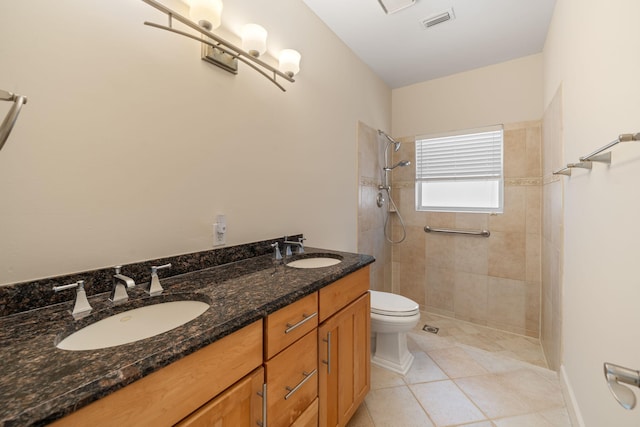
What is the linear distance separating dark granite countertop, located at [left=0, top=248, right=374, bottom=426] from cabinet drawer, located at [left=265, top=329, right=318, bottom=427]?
20cm

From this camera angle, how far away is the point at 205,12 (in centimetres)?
108

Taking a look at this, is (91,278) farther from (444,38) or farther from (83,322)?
(444,38)

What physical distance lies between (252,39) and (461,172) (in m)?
2.31

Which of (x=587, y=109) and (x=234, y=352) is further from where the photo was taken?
(x=587, y=109)

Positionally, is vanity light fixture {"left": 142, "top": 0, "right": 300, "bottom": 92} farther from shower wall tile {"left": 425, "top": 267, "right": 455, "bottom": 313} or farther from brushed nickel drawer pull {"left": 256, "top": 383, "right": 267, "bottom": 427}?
shower wall tile {"left": 425, "top": 267, "right": 455, "bottom": 313}

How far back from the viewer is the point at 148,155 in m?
1.06

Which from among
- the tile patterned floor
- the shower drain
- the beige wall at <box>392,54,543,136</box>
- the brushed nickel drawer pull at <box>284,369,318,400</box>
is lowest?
the tile patterned floor

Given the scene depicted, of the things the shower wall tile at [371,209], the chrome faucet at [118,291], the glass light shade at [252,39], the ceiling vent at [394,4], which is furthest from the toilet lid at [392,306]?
the ceiling vent at [394,4]

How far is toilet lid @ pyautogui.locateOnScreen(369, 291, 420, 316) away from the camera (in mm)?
1846

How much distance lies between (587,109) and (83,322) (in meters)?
2.07

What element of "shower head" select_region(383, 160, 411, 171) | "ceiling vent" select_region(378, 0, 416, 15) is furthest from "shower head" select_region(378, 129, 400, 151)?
"ceiling vent" select_region(378, 0, 416, 15)

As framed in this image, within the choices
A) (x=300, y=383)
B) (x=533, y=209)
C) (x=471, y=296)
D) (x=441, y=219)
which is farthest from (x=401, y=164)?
(x=300, y=383)

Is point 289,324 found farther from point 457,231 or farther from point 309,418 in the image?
point 457,231

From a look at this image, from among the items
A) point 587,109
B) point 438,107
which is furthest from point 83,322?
point 438,107
